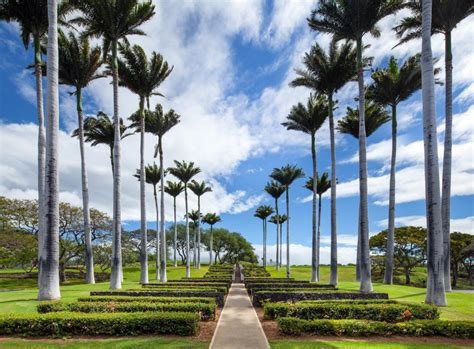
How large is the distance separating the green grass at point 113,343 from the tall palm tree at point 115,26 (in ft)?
36.1

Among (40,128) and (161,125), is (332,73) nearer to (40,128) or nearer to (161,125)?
(161,125)

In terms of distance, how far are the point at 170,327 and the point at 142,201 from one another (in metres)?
16.5

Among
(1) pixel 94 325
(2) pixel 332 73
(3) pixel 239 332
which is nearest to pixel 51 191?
(1) pixel 94 325

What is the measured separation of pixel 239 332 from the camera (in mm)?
9125

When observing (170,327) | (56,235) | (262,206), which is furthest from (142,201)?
(262,206)

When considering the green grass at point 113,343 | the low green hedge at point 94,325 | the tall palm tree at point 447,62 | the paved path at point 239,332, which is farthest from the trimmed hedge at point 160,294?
the tall palm tree at point 447,62

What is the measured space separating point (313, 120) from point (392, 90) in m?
7.07

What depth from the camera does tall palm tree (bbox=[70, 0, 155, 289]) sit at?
1889cm

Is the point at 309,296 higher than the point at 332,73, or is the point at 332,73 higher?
the point at 332,73

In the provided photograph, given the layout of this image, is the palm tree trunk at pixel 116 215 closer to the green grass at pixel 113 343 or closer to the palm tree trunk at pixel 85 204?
the palm tree trunk at pixel 85 204

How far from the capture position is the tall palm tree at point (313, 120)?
2864cm

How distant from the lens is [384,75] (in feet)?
83.4

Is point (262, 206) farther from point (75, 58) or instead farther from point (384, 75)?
point (75, 58)

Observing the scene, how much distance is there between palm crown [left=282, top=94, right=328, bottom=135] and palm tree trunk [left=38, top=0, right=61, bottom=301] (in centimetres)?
2107
